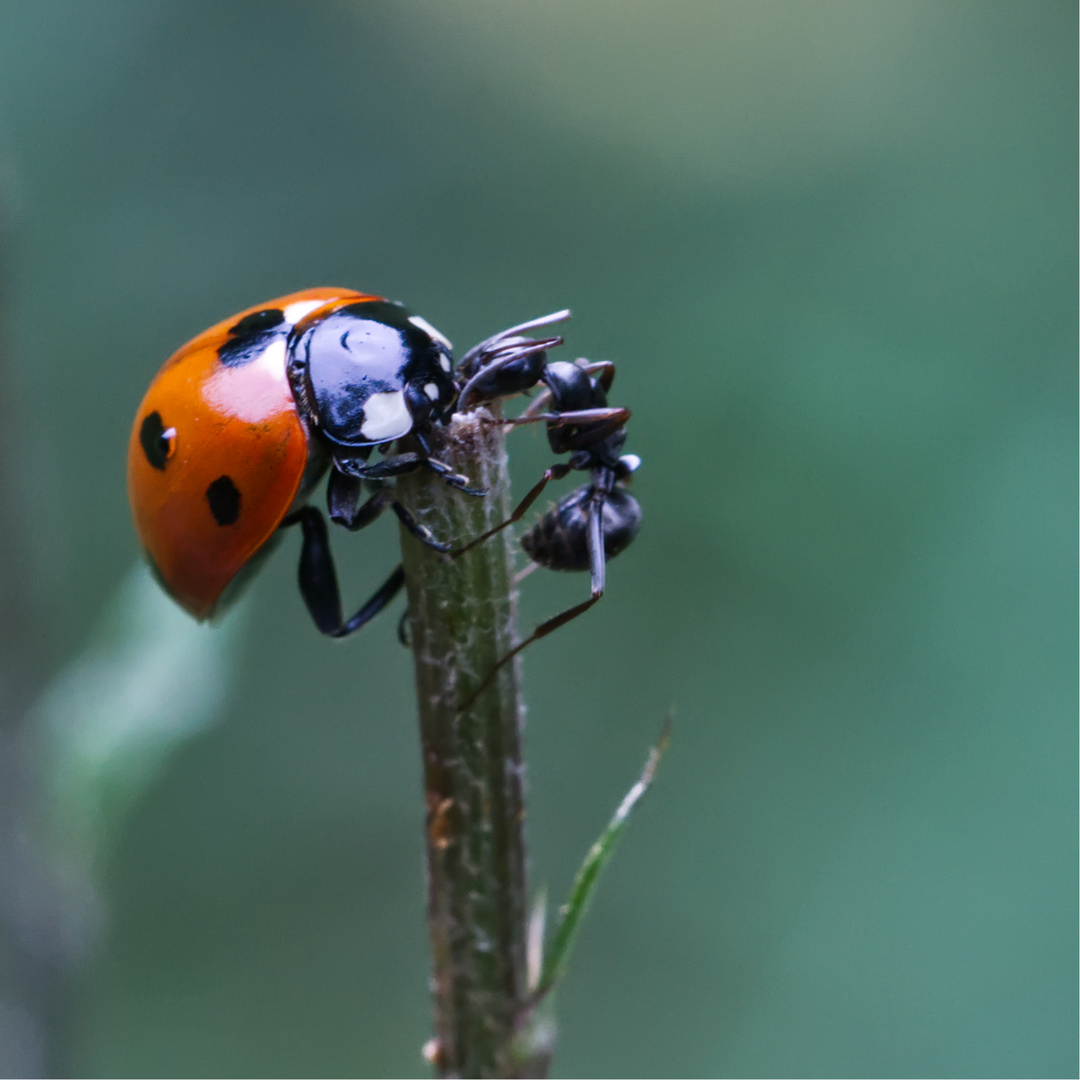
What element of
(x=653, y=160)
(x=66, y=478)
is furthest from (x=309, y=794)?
(x=653, y=160)

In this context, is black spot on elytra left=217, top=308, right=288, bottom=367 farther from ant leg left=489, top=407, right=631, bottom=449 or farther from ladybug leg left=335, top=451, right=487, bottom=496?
ant leg left=489, top=407, right=631, bottom=449

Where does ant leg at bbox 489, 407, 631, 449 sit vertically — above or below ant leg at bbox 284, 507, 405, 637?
above

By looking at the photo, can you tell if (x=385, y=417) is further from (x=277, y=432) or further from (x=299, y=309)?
(x=299, y=309)

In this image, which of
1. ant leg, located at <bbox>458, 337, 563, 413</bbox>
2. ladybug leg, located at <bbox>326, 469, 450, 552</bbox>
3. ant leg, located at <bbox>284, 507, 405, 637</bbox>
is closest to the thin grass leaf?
ladybug leg, located at <bbox>326, 469, 450, 552</bbox>

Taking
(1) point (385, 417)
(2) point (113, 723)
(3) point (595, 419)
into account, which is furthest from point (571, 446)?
(2) point (113, 723)

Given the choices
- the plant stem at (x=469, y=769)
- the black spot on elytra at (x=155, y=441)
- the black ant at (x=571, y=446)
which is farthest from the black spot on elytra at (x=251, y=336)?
the plant stem at (x=469, y=769)

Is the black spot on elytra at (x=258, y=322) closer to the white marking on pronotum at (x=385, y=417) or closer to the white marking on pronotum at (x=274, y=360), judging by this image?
the white marking on pronotum at (x=274, y=360)
